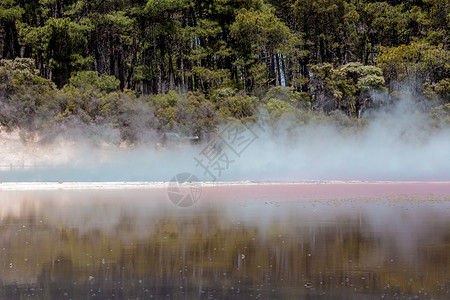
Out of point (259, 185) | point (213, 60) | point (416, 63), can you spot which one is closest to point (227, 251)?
point (259, 185)

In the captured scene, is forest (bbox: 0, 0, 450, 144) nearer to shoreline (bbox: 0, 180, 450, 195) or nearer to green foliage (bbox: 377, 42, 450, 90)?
green foliage (bbox: 377, 42, 450, 90)

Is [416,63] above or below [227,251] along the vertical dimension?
above

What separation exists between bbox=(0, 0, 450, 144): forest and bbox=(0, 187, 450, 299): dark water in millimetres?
19414

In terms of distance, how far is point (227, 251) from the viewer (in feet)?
35.3

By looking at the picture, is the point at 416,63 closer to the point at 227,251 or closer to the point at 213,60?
the point at 213,60

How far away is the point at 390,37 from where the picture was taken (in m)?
47.4

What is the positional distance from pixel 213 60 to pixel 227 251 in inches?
1535

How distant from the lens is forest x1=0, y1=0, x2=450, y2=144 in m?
37.7

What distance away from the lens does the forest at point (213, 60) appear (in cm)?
3766

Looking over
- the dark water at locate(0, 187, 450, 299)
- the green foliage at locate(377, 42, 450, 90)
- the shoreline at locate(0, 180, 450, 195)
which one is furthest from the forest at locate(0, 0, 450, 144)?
the dark water at locate(0, 187, 450, 299)

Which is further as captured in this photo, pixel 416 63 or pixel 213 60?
pixel 213 60

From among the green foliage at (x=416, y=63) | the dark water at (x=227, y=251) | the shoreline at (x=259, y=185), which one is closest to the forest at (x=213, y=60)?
the green foliage at (x=416, y=63)

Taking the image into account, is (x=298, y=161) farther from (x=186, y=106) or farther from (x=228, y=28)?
(x=228, y=28)

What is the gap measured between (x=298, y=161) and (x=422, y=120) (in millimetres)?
10066
